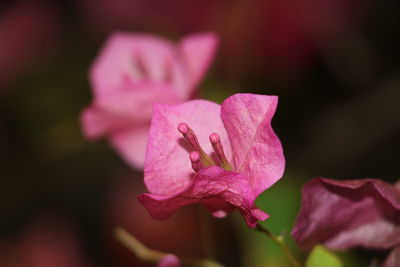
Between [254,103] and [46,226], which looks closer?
[254,103]

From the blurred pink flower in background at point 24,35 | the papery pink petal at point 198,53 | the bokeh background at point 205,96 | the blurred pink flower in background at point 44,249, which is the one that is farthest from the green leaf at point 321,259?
the blurred pink flower in background at point 24,35

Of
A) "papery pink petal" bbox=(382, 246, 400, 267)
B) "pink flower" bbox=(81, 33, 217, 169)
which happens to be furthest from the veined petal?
"papery pink petal" bbox=(382, 246, 400, 267)

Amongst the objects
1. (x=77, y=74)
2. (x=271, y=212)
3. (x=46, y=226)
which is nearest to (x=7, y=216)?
(x=46, y=226)

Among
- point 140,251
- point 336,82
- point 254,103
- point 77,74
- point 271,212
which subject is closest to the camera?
point 254,103

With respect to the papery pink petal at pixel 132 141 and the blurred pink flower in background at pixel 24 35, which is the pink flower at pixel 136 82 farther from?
the blurred pink flower in background at pixel 24 35

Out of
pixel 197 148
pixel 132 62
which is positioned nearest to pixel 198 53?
pixel 132 62

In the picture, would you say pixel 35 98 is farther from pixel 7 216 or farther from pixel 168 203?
pixel 168 203

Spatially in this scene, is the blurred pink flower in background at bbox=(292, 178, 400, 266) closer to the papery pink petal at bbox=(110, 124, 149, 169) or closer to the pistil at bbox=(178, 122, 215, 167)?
the pistil at bbox=(178, 122, 215, 167)
